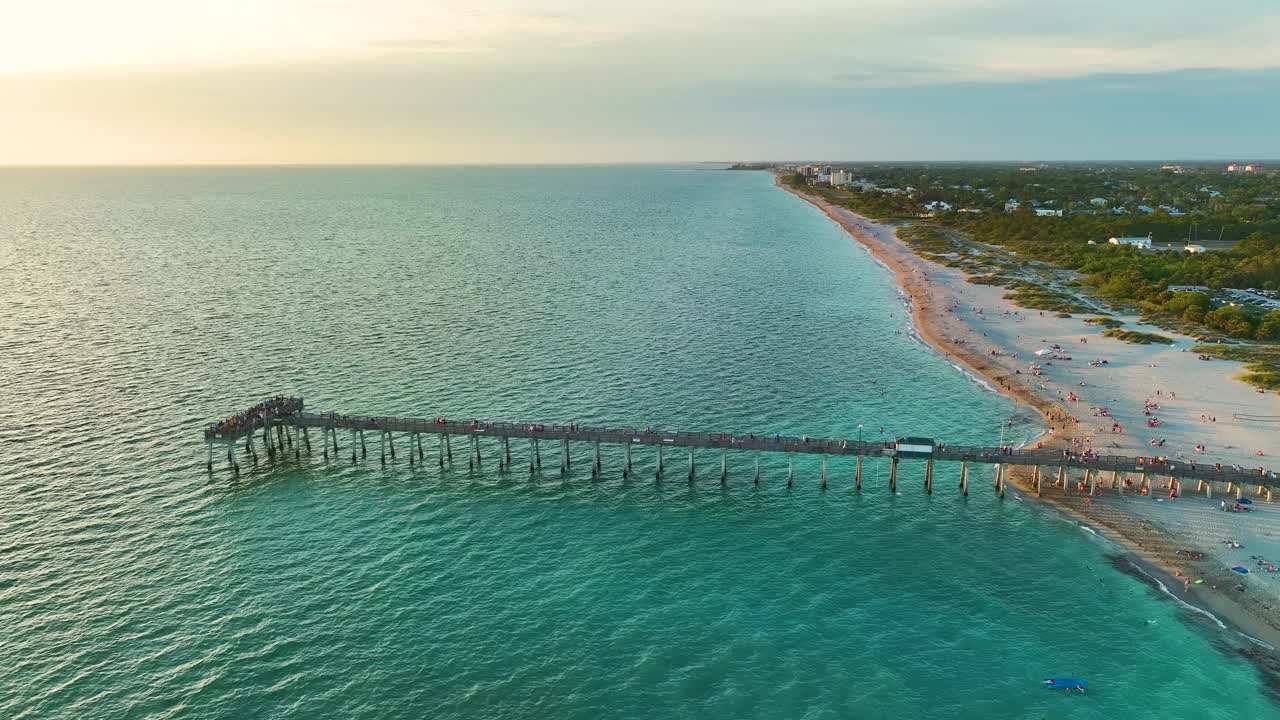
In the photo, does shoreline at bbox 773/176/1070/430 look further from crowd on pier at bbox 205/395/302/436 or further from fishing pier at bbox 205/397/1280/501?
crowd on pier at bbox 205/395/302/436

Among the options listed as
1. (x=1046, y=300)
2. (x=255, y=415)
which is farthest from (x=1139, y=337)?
(x=255, y=415)

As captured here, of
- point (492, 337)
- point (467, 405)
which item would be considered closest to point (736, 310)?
point (492, 337)

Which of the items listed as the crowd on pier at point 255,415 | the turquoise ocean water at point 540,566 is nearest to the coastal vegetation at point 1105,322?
the turquoise ocean water at point 540,566

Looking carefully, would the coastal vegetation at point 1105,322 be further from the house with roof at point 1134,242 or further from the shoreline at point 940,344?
the house with roof at point 1134,242

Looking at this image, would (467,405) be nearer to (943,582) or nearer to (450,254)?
(943,582)

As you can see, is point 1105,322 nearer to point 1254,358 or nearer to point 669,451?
point 1254,358

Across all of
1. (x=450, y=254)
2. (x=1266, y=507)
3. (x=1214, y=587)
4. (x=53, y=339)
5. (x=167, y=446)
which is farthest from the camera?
(x=450, y=254)

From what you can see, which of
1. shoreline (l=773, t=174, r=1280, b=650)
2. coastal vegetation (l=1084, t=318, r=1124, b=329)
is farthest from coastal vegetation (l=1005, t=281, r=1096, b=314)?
shoreline (l=773, t=174, r=1280, b=650)
